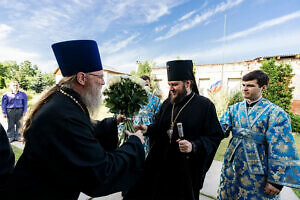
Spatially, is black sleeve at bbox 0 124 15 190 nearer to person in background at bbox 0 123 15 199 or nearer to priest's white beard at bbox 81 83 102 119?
person in background at bbox 0 123 15 199

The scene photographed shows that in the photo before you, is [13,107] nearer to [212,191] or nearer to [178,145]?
[178,145]

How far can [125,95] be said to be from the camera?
2.04m

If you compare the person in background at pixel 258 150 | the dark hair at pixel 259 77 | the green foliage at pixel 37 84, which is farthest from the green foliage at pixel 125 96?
the green foliage at pixel 37 84

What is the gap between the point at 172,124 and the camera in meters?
2.65

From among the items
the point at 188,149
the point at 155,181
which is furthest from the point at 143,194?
the point at 188,149

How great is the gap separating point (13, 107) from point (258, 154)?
8.28 m

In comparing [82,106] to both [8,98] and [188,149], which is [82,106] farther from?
[8,98]

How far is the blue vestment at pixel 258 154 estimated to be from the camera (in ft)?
7.03

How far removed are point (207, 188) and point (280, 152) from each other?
6.57 ft

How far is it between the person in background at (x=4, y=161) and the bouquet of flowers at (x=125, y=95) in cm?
102

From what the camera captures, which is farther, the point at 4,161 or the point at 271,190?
the point at 271,190

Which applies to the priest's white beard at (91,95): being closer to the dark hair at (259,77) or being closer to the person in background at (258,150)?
the person in background at (258,150)

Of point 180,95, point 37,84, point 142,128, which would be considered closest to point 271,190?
point 180,95

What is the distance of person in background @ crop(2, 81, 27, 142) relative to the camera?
6.76 m
